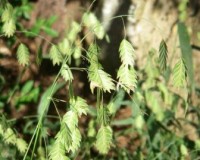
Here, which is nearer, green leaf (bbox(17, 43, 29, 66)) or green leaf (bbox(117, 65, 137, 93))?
green leaf (bbox(117, 65, 137, 93))

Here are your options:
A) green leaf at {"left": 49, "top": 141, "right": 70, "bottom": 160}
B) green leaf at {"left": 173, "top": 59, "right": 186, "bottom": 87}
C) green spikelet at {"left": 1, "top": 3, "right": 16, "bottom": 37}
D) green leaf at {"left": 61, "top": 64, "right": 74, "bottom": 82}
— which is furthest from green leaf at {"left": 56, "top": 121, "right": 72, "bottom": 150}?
green spikelet at {"left": 1, "top": 3, "right": 16, "bottom": 37}

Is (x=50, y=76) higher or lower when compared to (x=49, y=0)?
lower

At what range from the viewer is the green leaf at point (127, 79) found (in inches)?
33.2

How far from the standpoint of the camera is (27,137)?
8.37 feet

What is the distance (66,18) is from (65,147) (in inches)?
90.1

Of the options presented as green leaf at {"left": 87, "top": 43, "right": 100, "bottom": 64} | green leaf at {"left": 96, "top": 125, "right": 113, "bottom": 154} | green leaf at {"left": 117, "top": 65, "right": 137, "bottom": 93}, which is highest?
green leaf at {"left": 87, "top": 43, "right": 100, "bottom": 64}

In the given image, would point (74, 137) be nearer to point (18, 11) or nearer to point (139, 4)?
point (18, 11)

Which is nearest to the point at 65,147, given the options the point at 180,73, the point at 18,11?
the point at 180,73

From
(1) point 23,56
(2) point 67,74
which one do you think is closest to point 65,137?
(2) point 67,74

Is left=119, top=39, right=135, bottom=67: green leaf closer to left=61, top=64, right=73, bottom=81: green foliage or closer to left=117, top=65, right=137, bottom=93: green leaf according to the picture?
left=117, top=65, right=137, bottom=93: green leaf

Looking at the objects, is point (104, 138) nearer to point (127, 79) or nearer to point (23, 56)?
point (127, 79)

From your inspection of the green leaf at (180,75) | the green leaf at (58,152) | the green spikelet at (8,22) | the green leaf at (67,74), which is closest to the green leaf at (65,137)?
the green leaf at (58,152)

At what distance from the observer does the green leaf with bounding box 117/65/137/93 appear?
843mm

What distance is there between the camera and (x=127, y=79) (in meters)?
0.85
